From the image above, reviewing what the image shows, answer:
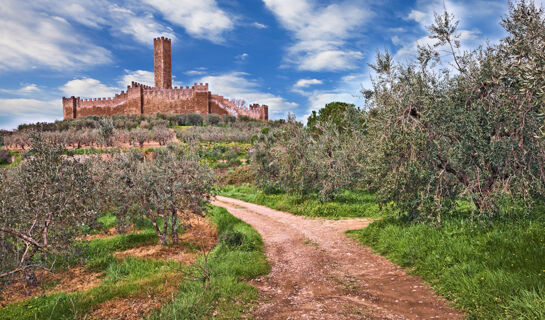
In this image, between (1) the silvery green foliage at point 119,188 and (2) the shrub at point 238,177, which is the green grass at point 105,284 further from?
(2) the shrub at point 238,177

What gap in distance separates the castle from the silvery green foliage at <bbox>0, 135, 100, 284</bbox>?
74.6 metres

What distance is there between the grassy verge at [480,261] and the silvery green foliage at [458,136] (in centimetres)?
67

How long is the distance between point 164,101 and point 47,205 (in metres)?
81.4

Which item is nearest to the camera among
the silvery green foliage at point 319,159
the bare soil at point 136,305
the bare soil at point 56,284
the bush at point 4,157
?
the bare soil at point 136,305

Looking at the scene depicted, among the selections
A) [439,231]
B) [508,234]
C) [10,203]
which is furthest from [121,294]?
[508,234]

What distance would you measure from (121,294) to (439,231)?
893cm

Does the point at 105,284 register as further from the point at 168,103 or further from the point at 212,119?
the point at 168,103

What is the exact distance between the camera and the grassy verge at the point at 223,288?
6.18 m

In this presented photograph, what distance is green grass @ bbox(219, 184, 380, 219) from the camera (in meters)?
16.4

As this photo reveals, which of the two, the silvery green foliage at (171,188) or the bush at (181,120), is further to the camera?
the bush at (181,120)

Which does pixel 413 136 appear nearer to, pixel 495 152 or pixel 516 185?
pixel 495 152

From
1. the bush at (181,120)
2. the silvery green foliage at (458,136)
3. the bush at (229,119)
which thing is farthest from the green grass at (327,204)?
the bush at (229,119)

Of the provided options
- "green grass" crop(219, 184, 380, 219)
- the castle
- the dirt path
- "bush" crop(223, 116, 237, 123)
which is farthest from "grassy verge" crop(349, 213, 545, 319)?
the castle

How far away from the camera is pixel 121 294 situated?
704 cm
